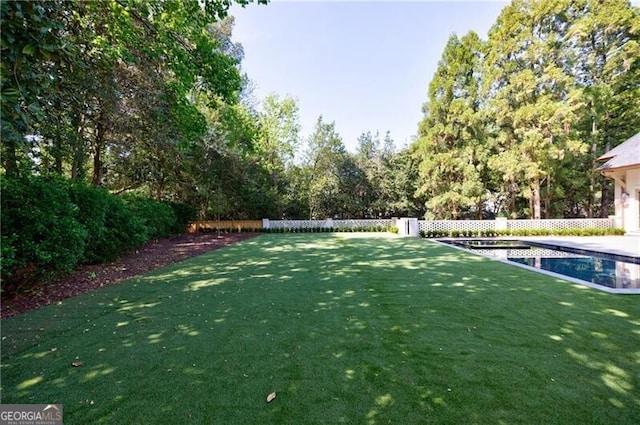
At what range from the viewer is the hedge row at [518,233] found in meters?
14.0

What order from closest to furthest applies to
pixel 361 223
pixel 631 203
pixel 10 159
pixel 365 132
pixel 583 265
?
1. pixel 10 159
2. pixel 583 265
3. pixel 631 203
4. pixel 361 223
5. pixel 365 132

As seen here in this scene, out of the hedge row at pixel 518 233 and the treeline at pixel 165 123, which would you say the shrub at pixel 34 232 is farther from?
the hedge row at pixel 518 233

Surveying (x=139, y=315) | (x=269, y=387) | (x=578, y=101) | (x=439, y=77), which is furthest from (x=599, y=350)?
(x=439, y=77)

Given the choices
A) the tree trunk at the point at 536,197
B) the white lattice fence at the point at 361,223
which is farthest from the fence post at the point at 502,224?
the white lattice fence at the point at 361,223

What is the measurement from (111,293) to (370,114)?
2204 cm

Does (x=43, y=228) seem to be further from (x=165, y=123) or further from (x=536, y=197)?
(x=536, y=197)

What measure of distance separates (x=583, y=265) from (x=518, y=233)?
779 centimetres

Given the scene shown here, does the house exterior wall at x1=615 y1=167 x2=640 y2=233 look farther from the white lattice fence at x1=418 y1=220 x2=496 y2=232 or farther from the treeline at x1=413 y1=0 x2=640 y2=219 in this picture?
the white lattice fence at x1=418 y1=220 x2=496 y2=232

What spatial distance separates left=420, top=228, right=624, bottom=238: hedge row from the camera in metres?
14.0

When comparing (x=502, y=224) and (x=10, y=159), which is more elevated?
(x=10, y=159)

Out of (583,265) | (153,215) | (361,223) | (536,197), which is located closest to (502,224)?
(536,197)

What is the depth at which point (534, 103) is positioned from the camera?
15.4 metres

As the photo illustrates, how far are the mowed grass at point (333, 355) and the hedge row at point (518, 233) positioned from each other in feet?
34.4

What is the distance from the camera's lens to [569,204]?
74.5 feet
